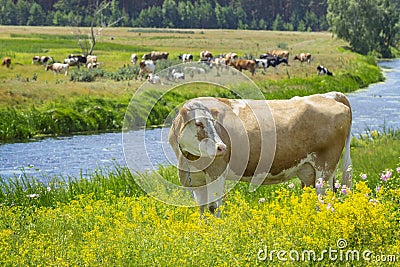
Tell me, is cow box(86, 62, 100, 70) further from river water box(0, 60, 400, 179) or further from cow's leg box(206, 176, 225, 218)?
cow's leg box(206, 176, 225, 218)

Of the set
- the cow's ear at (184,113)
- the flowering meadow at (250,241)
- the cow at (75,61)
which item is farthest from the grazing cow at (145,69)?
the flowering meadow at (250,241)

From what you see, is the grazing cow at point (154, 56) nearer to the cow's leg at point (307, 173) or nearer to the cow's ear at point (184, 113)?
the cow's leg at point (307, 173)

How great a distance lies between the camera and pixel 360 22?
8719cm

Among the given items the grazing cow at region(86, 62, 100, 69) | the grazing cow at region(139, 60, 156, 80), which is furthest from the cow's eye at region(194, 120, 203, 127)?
the grazing cow at region(86, 62, 100, 69)

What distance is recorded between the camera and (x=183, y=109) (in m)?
7.73

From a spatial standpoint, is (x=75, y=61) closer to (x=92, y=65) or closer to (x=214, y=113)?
(x=92, y=65)

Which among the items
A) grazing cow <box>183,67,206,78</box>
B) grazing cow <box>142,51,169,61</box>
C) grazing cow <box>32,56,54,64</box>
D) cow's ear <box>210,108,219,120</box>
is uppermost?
grazing cow <box>183,67,206,78</box>

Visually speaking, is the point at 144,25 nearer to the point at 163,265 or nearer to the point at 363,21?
the point at 363,21

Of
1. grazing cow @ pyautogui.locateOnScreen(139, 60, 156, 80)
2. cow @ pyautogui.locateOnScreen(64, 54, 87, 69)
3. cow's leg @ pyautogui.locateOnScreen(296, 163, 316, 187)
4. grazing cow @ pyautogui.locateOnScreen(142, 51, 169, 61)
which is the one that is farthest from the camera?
grazing cow @ pyautogui.locateOnScreen(142, 51, 169, 61)

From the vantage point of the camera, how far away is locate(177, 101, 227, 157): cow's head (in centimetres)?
764

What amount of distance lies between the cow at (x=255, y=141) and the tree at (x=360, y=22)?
257 ft

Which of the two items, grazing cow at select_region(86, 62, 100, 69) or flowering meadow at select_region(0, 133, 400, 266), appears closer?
flowering meadow at select_region(0, 133, 400, 266)
